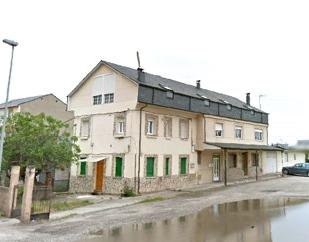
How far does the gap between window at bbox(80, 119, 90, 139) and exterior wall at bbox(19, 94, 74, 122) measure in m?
11.6

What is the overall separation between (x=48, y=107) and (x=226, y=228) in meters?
31.8

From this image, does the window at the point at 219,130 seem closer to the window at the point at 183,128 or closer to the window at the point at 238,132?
the window at the point at 238,132

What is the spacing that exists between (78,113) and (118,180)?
7053 millimetres

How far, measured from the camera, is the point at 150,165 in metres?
24.2

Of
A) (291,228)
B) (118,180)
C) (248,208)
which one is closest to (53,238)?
(291,228)

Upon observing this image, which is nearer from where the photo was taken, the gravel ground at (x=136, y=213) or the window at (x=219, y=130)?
the gravel ground at (x=136, y=213)

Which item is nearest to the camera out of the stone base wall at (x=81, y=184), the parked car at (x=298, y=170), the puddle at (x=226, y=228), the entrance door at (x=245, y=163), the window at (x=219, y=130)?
the puddle at (x=226, y=228)

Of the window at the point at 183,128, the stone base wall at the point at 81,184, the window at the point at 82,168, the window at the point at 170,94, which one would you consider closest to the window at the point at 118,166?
the stone base wall at the point at 81,184

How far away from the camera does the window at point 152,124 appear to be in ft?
80.0

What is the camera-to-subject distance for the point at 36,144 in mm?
20391

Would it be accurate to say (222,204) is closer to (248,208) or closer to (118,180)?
(248,208)

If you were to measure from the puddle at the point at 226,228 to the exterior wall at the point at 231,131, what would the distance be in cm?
1296

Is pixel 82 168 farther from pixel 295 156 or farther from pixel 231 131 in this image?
pixel 295 156

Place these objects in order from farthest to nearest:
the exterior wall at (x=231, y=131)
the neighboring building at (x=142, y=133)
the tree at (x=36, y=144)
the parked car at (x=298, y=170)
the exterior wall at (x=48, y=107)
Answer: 1. the exterior wall at (x=48, y=107)
2. the parked car at (x=298, y=170)
3. the exterior wall at (x=231, y=131)
4. the neighboring building at (x=142, y=133)
5. the tree at (x=36, y=144)
